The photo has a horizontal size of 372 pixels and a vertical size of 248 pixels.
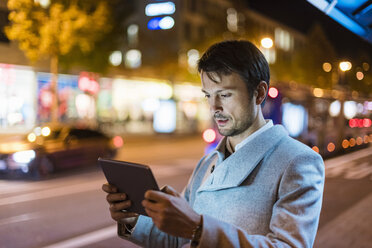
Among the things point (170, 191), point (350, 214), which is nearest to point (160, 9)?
point (350, 214)

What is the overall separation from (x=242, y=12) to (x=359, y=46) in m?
29.7

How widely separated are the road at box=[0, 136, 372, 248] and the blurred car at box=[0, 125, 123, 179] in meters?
0.40

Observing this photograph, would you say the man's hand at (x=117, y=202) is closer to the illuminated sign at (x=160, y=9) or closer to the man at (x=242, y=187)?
the man at (x=242, y=187)

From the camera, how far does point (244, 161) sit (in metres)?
1.56

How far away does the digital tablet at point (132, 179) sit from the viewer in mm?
1372

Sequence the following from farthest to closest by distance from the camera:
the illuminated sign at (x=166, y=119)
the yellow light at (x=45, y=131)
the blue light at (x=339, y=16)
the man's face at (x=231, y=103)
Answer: the illuminated sign at (x=166, y=119)
the yellow light at (x=45, y=131)
the blue light at (x=339, y=16)
the man's face at (x=231, y=103)

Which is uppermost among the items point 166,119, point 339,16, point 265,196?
point 339,16

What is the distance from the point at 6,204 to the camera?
7.91 meters

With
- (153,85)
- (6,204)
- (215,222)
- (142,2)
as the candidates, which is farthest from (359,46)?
(142,2)

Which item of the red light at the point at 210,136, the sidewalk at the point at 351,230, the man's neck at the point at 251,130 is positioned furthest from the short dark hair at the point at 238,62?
the red light at the point at 210,136

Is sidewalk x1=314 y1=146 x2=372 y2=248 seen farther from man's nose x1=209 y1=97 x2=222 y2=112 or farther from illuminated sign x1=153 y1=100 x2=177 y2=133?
illuminated sign x1=153 y1=100 x2=177 y2=133

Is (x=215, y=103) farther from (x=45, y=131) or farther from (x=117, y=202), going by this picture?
(x=45, y=131)

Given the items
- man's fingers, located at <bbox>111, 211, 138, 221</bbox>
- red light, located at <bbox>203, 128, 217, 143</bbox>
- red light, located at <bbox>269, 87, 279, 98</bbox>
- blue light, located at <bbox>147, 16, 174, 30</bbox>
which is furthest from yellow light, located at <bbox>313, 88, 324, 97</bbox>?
blue light, located at <bbox>147, 16, 174, 30</bbox>

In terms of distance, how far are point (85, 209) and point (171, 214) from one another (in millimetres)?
6591
